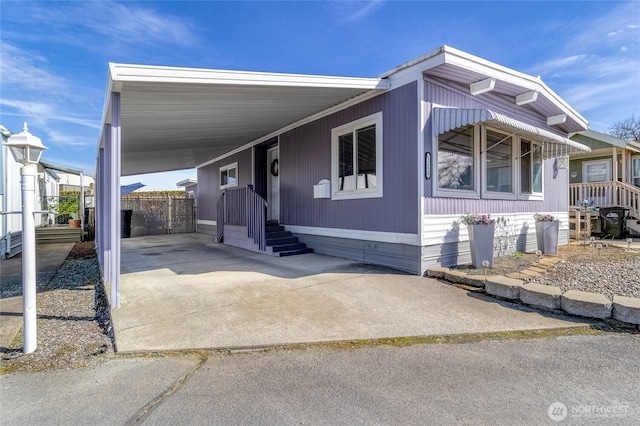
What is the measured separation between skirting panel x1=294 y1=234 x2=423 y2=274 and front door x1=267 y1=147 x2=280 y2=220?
2.26 m

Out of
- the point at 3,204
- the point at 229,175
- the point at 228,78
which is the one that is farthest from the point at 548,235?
the point at 3,204

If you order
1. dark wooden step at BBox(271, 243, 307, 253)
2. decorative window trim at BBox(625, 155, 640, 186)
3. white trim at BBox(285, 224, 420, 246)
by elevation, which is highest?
decorative window trim at BBox(625, 155, 640, 186)

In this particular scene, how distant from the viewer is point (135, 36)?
309 inches

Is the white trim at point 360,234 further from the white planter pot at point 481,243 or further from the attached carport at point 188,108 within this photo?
the attached carport at point 188,108

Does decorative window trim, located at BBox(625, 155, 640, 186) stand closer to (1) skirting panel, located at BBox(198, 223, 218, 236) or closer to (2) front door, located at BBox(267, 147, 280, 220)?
A: (2) front door, located at BBox(267, 147, 280, 220)

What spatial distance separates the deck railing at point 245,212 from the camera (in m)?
7.41

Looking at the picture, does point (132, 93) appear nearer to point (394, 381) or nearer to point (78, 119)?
point (394, 381)

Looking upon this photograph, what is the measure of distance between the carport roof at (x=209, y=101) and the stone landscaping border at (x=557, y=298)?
354 cm

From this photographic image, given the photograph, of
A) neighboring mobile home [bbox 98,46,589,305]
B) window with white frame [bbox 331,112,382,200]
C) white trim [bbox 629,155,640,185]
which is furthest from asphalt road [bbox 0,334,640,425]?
white trim [bbox 629,155,640,185]

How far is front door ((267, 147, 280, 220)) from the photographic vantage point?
9398 millimetres

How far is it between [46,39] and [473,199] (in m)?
9.87

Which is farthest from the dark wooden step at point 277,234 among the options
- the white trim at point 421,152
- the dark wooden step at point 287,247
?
the white trim at point 421,152

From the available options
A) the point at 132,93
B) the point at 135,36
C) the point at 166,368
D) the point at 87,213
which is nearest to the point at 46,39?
the point at 135,36

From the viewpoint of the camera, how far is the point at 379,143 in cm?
575
